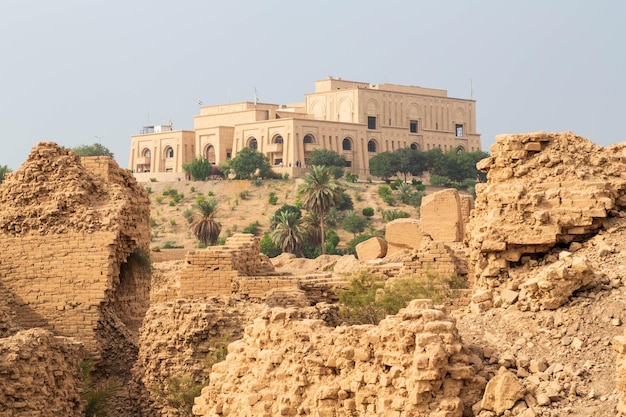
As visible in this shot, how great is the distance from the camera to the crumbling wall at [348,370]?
8.98 m

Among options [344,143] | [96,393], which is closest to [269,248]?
[344,143]

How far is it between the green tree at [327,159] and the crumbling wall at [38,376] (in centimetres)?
8282

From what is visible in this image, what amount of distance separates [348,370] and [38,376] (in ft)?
17.5

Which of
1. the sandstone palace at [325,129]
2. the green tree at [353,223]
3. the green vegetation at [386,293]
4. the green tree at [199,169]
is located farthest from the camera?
the sandstone palace at [325,129]

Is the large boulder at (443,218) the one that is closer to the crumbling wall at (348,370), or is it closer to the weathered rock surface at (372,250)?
the weathered rock surface at (372,250)

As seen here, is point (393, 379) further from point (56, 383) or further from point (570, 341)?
point (56, 383)

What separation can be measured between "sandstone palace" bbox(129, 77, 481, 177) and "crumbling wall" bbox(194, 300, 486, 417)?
89.5 meters

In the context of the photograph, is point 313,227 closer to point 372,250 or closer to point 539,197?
point 372,250

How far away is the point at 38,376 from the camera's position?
46.3 feet

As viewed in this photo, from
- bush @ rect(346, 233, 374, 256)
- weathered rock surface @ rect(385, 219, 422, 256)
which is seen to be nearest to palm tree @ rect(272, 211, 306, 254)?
bush @ rect(346, 233, 374, 256)

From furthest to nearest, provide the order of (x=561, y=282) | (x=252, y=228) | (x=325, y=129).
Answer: (x=325, y=129) → (x=252, y=228) → (x=561, y=282)

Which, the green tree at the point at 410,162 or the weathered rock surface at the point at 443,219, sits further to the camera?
the green tree at the point at 410,162

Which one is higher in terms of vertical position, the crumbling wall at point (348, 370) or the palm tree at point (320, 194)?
the palm tree at point (320, 194)

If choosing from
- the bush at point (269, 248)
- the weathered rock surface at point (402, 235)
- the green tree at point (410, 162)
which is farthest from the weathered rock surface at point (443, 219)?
the green tree at point (410, 162)
